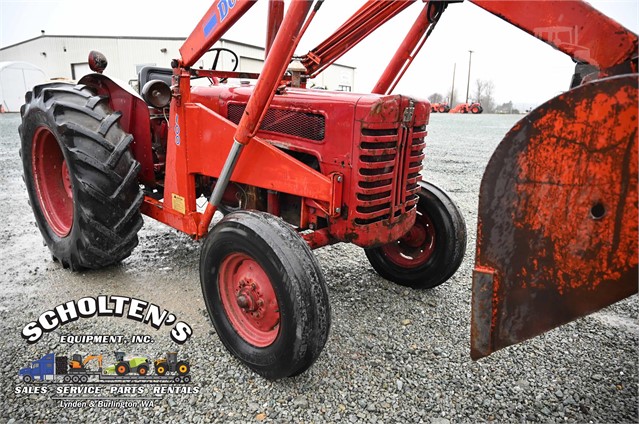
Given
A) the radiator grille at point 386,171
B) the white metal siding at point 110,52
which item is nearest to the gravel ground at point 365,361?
the radiator grille at point 386,171

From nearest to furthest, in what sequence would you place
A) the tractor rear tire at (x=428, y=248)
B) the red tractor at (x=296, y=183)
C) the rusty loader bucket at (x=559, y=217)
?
the rusty loader bucket at (x=559, y=217), the red tractor at (x=296, y=183), the tractor rear tire at (x=428, y=248)

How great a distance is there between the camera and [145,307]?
3.09 m

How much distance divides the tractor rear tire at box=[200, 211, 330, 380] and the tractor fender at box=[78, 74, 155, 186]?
1.58 metres

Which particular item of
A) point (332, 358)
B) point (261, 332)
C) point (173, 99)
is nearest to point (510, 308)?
point (332, 358)

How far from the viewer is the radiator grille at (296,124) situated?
268cm

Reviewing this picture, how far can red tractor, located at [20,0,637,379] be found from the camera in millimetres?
1749

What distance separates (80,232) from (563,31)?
10.7ft

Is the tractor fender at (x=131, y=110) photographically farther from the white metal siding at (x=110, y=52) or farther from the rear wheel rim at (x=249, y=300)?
the white metal siding at (x=110, y=52)

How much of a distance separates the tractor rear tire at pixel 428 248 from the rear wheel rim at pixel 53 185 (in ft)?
8.93

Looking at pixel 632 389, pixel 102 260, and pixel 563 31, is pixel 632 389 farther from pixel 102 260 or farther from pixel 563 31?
pixel 102 260

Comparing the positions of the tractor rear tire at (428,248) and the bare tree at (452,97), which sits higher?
the bare tree at (452,97)

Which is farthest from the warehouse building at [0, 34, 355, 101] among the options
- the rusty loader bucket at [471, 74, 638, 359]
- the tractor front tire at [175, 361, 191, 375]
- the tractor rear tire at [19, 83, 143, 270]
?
the rusty loader bucket at [471, 74, 638, 359]

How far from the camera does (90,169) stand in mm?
3107

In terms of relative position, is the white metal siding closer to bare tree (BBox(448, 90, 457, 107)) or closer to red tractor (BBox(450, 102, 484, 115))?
red tractor (BBox(450, 102, 484, 115))
